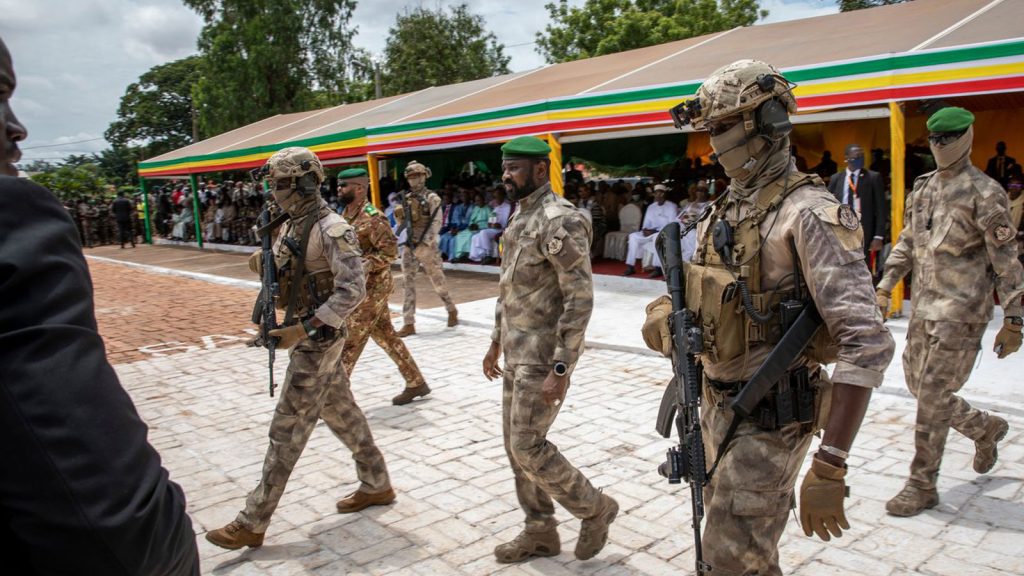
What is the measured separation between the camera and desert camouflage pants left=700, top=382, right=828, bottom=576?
242cm

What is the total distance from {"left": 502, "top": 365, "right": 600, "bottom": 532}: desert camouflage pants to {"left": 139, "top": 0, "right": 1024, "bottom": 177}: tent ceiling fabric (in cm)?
652

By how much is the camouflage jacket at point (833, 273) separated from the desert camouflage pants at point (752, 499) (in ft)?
0.93

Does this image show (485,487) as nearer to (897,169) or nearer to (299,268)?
(299,268)

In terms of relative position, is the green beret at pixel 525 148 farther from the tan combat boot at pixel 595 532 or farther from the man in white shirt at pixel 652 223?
the man in white shirt at pixel 652 223

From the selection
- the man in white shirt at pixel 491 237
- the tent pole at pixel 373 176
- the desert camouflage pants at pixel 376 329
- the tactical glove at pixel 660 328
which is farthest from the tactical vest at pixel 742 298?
the tent pole at pixel 373 176

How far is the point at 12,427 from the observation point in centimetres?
98

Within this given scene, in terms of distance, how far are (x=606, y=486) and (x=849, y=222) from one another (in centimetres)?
273

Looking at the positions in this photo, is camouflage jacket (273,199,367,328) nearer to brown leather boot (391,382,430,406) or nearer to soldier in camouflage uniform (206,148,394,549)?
soldier in camouflage uniform (206,148,394,549)

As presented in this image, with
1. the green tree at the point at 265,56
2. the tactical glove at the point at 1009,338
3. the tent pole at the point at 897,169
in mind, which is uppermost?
the green tree at the point at 265,56

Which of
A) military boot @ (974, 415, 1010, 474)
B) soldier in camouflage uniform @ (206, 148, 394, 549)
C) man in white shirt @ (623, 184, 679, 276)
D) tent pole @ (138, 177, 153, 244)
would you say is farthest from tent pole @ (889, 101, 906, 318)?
tent pole @ (138, 177, 153, 244)

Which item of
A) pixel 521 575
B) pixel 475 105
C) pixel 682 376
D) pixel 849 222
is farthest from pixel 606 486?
pixel 475 105

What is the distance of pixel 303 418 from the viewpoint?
160 inches

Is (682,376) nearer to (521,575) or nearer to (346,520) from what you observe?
(521,575)

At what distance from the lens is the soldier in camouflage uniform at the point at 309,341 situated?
3.99 meters
